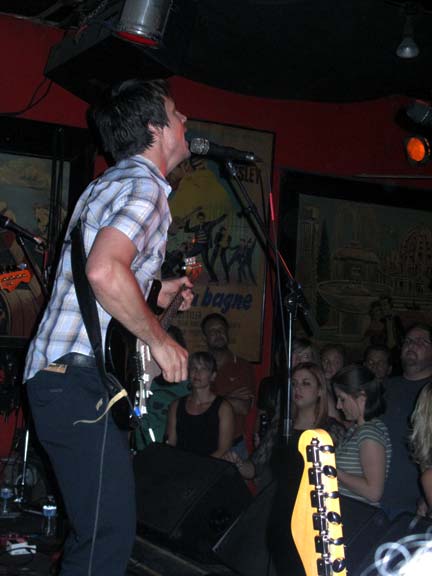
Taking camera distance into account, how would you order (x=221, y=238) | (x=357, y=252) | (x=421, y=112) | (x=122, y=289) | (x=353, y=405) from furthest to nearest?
(x=357, y=252)
(x=221, y=238)
(x=353, y=405)
(x=421, y=112)
(x=122, y=289)

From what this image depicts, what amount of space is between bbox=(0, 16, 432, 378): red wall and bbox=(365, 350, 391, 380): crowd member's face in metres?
0.93

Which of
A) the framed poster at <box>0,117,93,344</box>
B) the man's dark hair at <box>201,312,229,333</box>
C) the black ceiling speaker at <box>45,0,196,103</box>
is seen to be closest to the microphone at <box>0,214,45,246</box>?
the framed poster at <box>0,117,93,344</box>

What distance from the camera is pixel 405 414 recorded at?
398 cm

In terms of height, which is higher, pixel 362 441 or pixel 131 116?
pixel 131 116

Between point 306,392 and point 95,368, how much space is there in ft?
8.49

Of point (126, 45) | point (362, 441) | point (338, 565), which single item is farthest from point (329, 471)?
point (126, 45)

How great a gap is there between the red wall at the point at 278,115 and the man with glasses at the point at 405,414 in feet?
5.98

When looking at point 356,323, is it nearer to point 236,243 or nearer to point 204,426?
point 236,243

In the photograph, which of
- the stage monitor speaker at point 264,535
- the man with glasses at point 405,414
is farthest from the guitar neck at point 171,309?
the man with glasses at point 405,414

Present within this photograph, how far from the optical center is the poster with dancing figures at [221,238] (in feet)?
19.4

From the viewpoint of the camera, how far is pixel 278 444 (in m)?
4.34

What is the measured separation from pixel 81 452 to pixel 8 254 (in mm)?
3734

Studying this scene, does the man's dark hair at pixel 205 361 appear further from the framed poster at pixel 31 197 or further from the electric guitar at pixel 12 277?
the electric guitar at pixel 12 277

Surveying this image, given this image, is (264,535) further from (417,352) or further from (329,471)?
(417,352)
